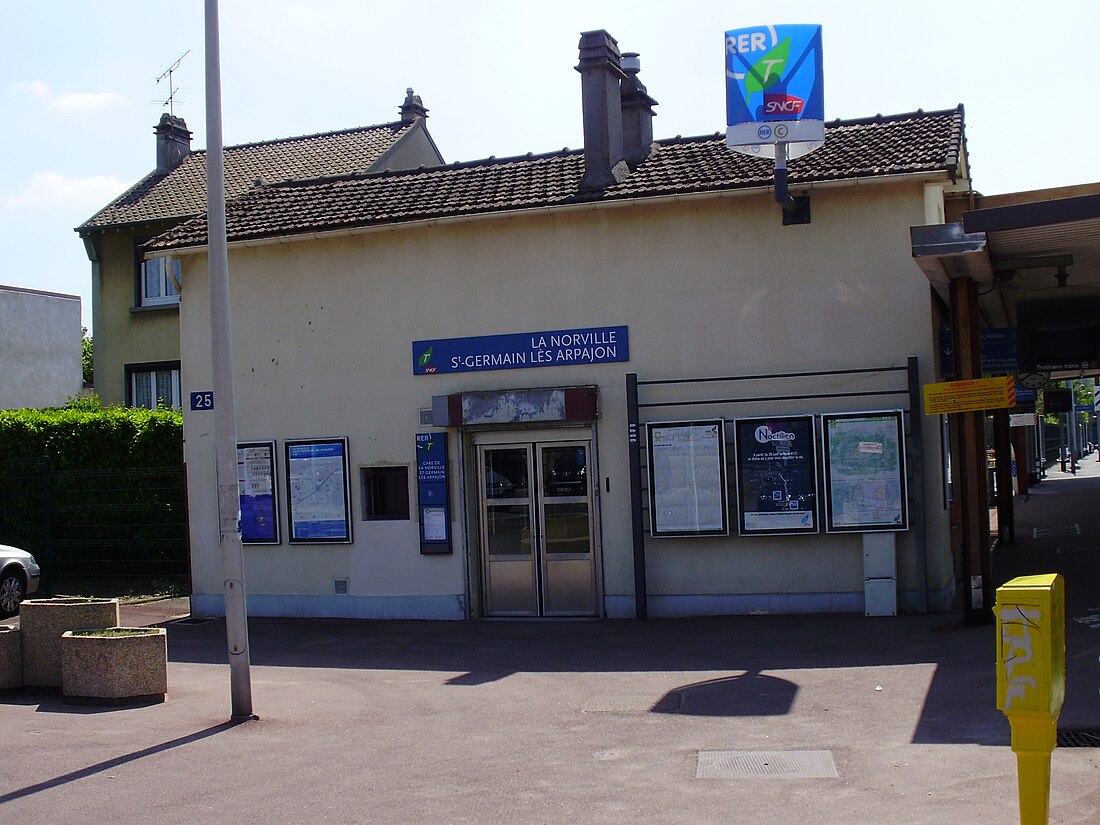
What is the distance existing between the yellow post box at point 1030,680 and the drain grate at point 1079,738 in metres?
2.52

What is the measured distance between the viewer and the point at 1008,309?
18.2 m

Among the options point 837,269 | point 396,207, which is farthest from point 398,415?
point 837,269

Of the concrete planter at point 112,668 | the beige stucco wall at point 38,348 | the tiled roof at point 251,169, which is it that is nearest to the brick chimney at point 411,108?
the tiled roof at point 251,169

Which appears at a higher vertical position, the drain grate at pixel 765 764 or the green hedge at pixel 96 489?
the green hedge at pixel 96 489

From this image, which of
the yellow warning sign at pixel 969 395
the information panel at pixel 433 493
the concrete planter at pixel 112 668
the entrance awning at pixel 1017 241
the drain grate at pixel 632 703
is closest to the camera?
→ the entrance awning at pixel 1017 241

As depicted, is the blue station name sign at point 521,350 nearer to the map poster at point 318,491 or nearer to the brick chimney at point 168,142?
the map poster at point 318,491

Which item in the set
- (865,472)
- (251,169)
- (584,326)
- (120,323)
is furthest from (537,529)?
(251,169)

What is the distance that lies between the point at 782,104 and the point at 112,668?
29.0ft

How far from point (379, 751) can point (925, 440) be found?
729 centimetres

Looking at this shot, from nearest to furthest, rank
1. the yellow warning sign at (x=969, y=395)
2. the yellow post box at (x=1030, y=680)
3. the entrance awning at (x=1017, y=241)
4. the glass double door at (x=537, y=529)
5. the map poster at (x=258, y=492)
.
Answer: the yellow post box at (x=1030, y=680) < the entrance awning at (x=1017, y=241) < the yellow warning sign at (x=969, y=395) < the glass double door at (x=537, y=529) < the map poster at (x=258, y=492)

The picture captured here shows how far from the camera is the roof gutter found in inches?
500

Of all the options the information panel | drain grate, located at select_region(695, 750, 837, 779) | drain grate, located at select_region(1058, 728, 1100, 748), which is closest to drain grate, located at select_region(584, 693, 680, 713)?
drain grate, located at select_region(695, 750, 837, 779)

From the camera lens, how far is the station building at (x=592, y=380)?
13.0 m

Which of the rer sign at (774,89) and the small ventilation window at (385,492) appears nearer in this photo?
the rer sign at (774,89)
